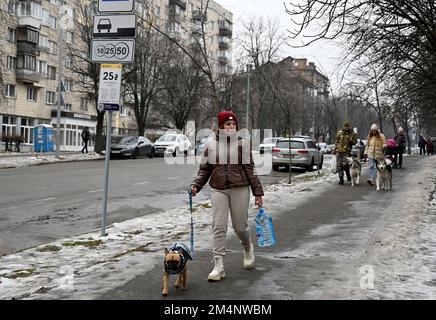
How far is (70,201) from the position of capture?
1308cm

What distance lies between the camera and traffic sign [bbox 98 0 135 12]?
26.7ft

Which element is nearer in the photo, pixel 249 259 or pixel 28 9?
pixel 249 259

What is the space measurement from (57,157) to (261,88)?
25.0 m

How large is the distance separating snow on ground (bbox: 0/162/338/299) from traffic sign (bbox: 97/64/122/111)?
2101mm

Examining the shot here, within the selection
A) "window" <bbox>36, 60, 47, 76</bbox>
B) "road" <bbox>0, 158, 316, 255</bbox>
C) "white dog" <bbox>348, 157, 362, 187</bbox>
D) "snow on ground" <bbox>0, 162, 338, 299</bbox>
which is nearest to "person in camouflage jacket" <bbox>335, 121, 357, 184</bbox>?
"white dog" <bbox>348, 157, 362, 187</bbox>

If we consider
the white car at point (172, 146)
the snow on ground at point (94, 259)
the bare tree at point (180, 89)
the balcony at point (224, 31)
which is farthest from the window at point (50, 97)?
the snow on ground at point (94, 259)

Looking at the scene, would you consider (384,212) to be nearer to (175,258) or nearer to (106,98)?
(106,98)

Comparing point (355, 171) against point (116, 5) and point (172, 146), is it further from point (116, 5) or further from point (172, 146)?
point (172, 146)

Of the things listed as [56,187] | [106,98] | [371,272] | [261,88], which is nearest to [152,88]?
[261,88]

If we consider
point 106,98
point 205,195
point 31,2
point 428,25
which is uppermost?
point 31,2

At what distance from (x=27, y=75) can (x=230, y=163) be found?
48057 mm

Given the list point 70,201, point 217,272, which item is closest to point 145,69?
point 70,201

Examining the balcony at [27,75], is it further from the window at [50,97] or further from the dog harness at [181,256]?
the dog harness at [181,256]
